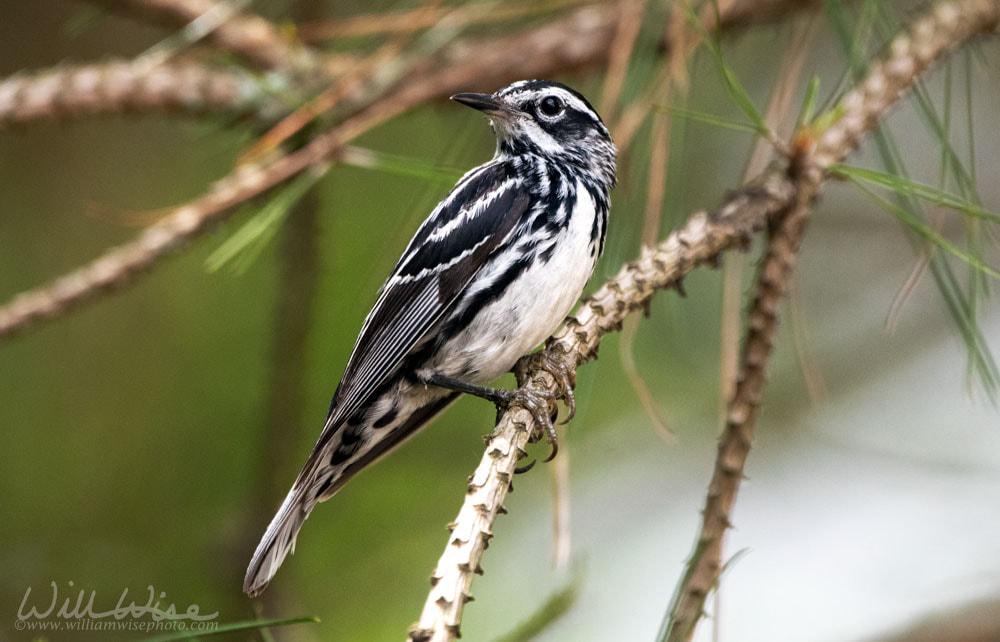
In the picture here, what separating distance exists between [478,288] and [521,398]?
0.50 metres

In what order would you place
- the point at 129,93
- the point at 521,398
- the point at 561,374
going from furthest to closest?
the point at 129,93, the point at 561,374, the point at 521,398

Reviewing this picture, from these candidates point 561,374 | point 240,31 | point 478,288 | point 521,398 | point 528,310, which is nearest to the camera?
point 521,398

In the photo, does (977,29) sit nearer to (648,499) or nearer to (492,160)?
(492,160)

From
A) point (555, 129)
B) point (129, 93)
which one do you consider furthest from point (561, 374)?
point (129, 93)

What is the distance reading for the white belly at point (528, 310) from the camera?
93.2 inches

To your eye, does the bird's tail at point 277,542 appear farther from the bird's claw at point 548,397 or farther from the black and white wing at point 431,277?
the bird's claw at point 548,397

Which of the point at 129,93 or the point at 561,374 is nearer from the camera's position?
the point at 561,374

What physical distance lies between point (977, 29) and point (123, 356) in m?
3.29

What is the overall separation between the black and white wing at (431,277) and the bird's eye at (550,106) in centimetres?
24

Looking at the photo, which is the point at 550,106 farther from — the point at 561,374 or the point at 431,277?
the point at 561,374

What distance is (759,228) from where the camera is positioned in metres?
2.12

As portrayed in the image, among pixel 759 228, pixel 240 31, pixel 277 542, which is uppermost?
pixel 240 31

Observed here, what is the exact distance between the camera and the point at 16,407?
12.2 ft

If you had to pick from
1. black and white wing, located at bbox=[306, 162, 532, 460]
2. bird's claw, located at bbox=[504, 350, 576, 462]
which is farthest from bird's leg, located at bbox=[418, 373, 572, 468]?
black and white wing, located at bbox=[306, 162, 532, 460]
